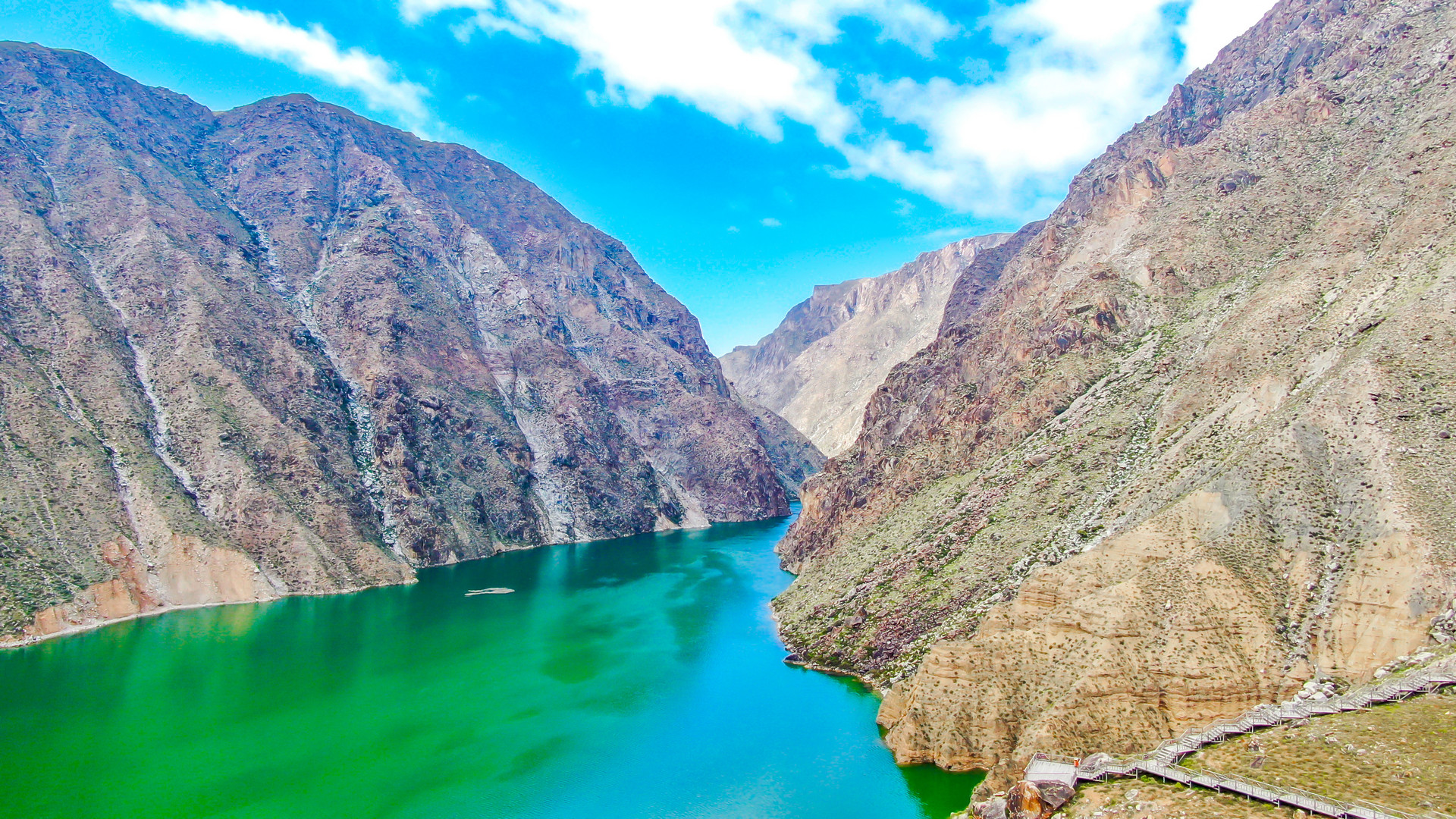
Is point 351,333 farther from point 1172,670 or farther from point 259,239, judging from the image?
point 1172,670

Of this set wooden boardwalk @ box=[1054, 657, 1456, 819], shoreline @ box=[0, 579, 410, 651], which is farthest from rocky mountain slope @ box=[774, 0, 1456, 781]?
shoreline @ box=[0, 579, 410, 651]

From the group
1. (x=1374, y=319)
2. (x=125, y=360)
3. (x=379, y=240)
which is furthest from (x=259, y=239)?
(x=1374, y=319)

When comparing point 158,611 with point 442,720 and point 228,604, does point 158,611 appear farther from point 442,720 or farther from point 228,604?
point 442,720

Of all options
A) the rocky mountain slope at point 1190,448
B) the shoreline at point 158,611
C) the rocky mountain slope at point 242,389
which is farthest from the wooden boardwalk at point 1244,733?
the rocky mountain slope at point 242,389

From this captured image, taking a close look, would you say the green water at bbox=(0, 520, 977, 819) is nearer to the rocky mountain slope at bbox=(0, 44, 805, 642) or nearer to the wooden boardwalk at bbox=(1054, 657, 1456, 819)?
the rocky mountain slope at bbox=(0, 44, 805, 642)

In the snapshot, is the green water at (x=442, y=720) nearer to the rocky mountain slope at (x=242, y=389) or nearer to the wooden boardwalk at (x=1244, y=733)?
the rocky mountain slope at (x=242, y=389)

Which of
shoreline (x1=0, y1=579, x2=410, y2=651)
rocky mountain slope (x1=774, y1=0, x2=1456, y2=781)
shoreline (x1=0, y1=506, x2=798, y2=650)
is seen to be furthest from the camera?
shoreline (x1=0, y1=506, x2=798, y2=650)

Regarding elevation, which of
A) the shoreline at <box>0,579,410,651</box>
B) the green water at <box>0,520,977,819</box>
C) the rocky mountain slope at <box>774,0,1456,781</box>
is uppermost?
the rocky mountain slope at <box>774,0,1456,781</box>
